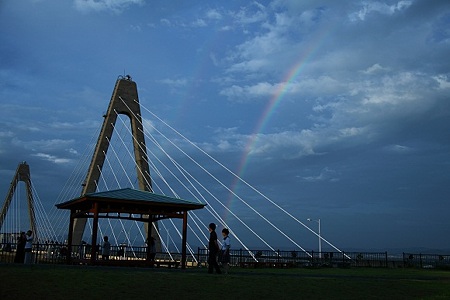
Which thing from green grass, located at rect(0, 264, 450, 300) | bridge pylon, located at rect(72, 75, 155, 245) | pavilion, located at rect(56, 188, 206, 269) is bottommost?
green grass, located at rect(0, 264, 450, 300)

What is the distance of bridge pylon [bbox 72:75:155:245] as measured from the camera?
32.4 m

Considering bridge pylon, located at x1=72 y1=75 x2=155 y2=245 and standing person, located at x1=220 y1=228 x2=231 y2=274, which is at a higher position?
bridge pylon, located at x1=72 y1=75 x2=155 y2=245

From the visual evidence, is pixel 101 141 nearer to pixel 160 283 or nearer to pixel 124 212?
pixel 124 212

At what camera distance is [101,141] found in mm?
32969

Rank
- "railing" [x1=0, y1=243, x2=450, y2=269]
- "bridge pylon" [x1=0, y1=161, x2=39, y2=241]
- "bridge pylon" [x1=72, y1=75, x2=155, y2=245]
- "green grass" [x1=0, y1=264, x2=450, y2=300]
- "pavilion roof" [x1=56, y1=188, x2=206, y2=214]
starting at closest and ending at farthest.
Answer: "green grass" [x1=0, y1=264, x2=450, y2=300]
"pavilion roof" [x1=56, y1=188, x2=206, y2=214]
"railing" [x1=0, y1=243, x2=450, y2=269]
"bridge pylon" [x1=72, y1=75, x2=155, y2=245]
"bridge pylon" [x1=0, y1=161, x2=39, y2=241]

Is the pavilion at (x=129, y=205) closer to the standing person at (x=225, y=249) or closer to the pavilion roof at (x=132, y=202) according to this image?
the pavilion roof at (x=132, y=202)

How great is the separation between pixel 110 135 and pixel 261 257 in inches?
519

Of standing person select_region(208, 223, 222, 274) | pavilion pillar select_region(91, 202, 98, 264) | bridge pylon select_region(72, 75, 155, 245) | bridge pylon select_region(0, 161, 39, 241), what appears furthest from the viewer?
bridge pylon select_region(0, 161, 39, 241)

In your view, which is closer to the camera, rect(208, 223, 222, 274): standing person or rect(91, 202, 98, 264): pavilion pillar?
rect(208, 223, 222, 274): standing person

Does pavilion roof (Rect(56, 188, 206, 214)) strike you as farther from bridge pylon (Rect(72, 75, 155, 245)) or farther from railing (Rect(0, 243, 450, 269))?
bridge pylon (Rect(72, 75, 155, 245))

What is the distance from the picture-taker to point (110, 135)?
33.2 metres

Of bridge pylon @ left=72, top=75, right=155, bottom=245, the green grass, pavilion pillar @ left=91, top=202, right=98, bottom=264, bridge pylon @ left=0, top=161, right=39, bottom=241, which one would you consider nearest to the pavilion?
pavilion pillar @ left=91, top=202, right=98, bottom=264

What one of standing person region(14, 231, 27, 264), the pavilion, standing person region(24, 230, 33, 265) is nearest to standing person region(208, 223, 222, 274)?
the pavilion

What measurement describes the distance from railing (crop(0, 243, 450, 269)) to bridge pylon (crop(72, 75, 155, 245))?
205 inches
